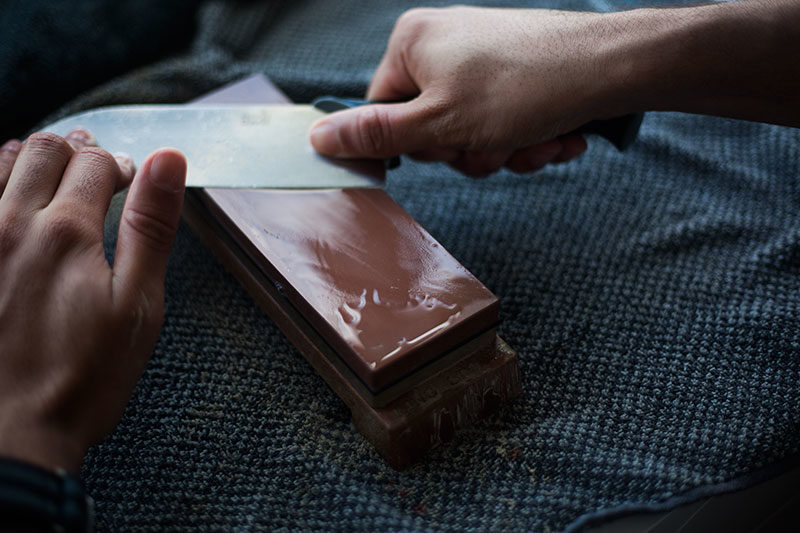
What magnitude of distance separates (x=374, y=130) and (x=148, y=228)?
240 mm

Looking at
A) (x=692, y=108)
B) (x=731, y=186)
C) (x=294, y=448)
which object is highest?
(x=692, y=108)

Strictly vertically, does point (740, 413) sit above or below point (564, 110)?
below

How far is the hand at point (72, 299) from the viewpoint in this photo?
44 cm

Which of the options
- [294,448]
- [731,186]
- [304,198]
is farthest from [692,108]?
[294,448]

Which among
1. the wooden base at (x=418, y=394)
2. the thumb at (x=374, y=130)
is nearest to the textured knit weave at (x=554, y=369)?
the wooden base at (x=418, y=394)

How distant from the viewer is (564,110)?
0.65m

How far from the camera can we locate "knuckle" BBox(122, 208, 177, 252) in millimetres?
505

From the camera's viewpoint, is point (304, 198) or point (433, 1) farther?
point (433, 1)

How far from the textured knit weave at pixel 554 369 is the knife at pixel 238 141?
114 millimetres

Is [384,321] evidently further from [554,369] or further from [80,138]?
[80,138]

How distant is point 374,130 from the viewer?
643 mm

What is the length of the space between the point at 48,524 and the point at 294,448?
213mm

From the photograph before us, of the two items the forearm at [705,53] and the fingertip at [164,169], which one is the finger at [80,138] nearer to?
the fingertip at [164,169]

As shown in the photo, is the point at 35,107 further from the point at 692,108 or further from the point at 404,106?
the point at 692,108
